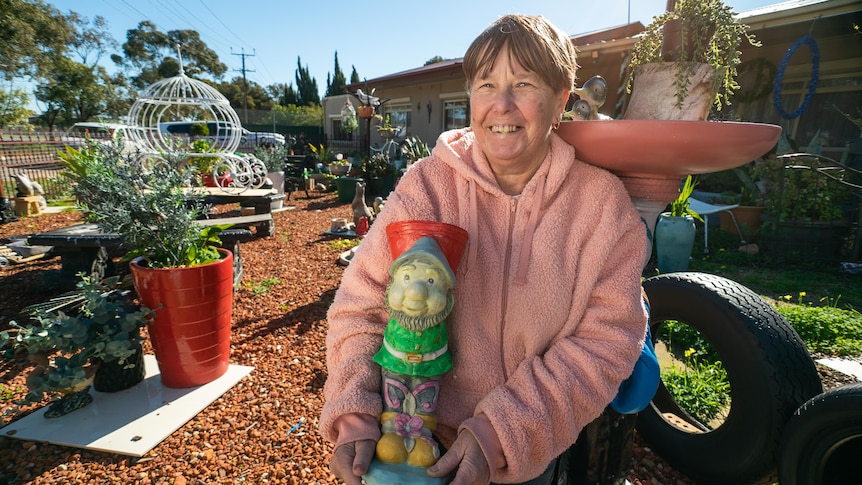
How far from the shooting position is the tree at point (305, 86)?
157ft

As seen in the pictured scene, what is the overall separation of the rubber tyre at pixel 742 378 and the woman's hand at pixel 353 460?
1.71 metres

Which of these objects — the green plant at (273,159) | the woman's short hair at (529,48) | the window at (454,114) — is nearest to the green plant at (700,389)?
the woman's short hair at (529,48)

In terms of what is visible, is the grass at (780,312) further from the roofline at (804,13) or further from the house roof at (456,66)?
the house roof at (456,66)

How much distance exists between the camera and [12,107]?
20188mm

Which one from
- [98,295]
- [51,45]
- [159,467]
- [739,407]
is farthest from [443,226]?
[51,45]

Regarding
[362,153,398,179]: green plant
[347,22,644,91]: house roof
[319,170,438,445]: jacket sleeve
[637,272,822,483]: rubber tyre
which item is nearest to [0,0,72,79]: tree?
[347,22,644,91]: house roof

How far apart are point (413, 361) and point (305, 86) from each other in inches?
2086

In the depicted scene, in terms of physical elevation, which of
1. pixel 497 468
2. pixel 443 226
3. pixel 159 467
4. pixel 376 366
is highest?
pixel 443 226

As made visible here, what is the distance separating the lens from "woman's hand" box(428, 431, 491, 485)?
97 cm

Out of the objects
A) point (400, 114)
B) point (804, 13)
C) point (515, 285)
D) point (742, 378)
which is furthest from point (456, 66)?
point (515, 285)

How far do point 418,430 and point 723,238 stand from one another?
6847mm

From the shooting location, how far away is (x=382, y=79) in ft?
43.6

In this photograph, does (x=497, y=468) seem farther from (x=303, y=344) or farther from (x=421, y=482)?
(x=303, y=344)

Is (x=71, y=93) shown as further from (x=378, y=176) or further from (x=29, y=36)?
(x=378, y=176)
